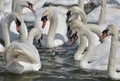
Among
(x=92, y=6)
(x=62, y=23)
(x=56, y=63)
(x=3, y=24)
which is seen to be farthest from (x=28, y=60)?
A: (x=92, y=6)

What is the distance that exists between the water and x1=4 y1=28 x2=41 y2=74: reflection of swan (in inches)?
6.3

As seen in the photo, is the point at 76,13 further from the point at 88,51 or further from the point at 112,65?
the point at 112,65

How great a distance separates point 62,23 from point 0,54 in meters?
2.75

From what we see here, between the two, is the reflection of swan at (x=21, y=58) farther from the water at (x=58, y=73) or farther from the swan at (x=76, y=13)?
the swan at (x=76, y=13)

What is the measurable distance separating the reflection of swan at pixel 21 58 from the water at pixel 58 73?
0.16 meters

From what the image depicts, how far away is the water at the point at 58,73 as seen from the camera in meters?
14.6

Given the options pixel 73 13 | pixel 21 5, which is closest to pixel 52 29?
pixel 73 13

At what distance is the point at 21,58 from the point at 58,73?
1.04 meters

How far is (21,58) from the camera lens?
1452 cm

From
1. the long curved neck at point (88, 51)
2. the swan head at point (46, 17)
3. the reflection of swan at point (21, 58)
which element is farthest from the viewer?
the swan head at point (46, 17)

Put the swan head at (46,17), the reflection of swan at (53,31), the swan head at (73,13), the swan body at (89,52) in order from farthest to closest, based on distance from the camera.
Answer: the swan head at (73,13)
the reflection of swan at (53,31)
the swan head at (46,17)
the swan body at (89,52)

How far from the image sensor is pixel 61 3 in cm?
2458

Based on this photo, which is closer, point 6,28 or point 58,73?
point 58,73

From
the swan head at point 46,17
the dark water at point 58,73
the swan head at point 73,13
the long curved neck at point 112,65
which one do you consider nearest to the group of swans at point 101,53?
the long curved neck at point 112,65
